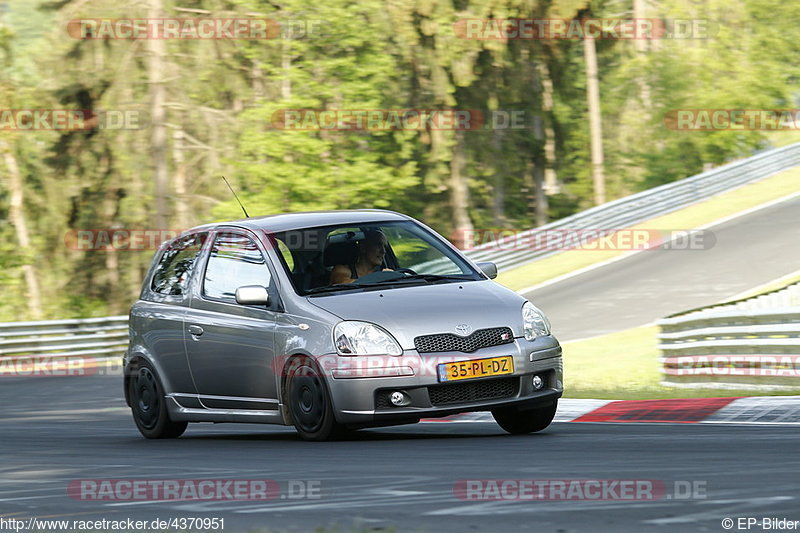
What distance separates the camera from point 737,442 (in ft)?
28.2

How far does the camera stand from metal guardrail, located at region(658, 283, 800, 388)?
45.7ft

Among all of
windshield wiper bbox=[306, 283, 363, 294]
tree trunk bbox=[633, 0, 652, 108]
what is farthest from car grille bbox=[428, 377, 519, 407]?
tree trunk bbox=[633, 0, 652, 108]

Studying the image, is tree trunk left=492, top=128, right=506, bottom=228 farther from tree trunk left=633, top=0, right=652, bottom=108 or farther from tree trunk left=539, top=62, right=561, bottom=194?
tree trunk left=633, top=0, right=652, bottom=108

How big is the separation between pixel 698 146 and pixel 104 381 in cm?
4330

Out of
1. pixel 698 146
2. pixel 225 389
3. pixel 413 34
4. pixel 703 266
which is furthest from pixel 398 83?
pixel 225 389

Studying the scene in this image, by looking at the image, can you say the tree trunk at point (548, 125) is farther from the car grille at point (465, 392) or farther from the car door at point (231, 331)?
the car grille at point (465, 392)

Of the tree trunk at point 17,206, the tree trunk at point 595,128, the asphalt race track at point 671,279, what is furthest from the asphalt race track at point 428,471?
the tree trunk at point 595,128

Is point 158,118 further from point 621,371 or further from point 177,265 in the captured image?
point 177,265

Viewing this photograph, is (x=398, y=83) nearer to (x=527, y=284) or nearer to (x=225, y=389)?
(x=527, y=284)

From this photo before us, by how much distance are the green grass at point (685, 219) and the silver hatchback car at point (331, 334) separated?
1790cm

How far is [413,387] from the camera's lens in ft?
30.2

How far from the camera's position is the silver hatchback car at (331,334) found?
30.3 feet

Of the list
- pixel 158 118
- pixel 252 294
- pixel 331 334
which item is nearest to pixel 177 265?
pixel 252 294

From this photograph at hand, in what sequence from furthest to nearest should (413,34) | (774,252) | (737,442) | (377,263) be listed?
(413,34) < (774,252) < (377,263) < (737,442)
